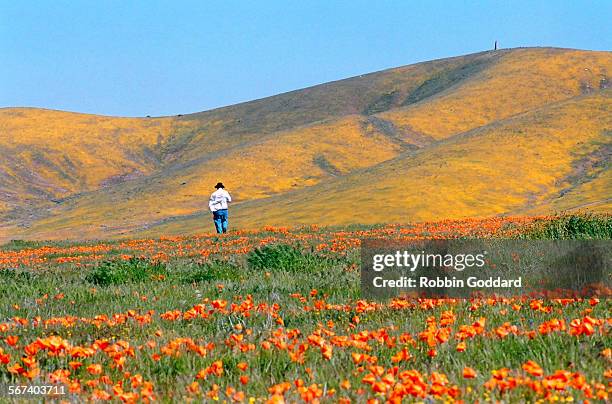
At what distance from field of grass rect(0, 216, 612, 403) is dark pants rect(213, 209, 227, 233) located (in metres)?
19.4

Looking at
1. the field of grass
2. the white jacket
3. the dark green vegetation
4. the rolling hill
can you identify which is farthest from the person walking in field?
the rolling hill

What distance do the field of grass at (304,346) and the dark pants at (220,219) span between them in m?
19.4

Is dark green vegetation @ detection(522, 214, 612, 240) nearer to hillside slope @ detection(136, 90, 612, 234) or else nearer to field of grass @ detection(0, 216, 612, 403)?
field of grass @ detection(0, 216, 612, 403)

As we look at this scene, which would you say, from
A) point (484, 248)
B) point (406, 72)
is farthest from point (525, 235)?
point (406, 72)

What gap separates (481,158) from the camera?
7194cm

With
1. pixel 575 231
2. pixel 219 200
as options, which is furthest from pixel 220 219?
pixel 575 231

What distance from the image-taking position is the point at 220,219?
31.5 meters

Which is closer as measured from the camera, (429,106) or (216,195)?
(216,195)

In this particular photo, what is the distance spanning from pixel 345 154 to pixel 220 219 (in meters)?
78.2

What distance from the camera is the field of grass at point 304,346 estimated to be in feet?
13.3

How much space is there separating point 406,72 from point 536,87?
180ft

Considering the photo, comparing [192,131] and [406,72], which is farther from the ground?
[406,72]

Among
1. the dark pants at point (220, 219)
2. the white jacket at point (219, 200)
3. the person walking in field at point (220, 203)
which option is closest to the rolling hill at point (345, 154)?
the dark pants at point (220, 219)

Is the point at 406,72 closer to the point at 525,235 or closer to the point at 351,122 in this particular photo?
the point at 351,122
